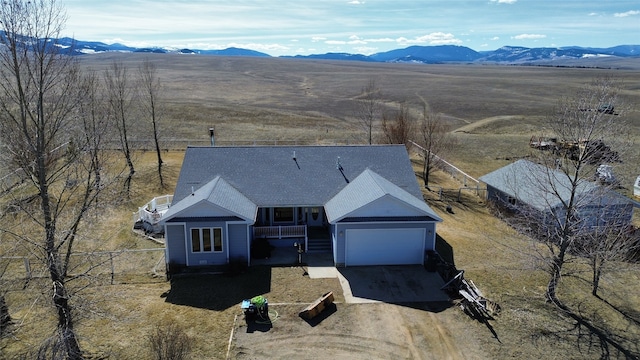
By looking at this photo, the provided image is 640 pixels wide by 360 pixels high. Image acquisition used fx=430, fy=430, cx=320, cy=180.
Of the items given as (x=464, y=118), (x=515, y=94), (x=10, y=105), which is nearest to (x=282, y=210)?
(x=10, y=105)

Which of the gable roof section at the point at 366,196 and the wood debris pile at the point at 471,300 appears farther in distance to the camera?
the gable roof section at the point at 366,196

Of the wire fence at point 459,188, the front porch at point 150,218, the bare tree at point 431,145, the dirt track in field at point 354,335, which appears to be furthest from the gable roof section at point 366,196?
the bare tree at point 431,145

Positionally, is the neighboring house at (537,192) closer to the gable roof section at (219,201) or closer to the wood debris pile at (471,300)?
the wood debris pile at (471,300)

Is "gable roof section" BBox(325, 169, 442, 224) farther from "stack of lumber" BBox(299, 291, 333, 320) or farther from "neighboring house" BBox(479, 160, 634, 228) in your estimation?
"neighboring house" BBox(479, 160, 634, 228)

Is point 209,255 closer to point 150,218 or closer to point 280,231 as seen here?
point 280,231

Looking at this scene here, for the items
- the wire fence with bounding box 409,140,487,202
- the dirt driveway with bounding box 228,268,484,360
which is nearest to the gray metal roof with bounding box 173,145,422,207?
the dirt driveway with bounding box 228,268,484,360

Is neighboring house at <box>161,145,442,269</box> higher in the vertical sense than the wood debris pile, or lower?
higher
